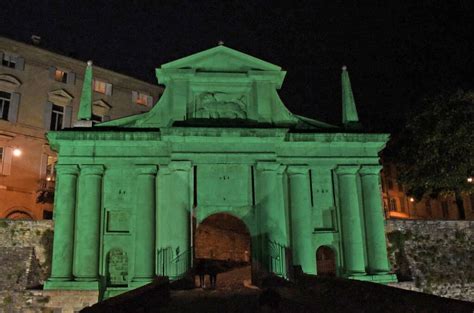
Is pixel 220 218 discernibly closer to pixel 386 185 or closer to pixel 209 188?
pixel 209 188

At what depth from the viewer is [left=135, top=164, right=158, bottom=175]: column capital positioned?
28453mm

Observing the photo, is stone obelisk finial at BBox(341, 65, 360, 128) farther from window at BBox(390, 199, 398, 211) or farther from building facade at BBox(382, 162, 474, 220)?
window at BBox(390, 199, 398, 211)

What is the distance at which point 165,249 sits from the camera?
26.9 metres

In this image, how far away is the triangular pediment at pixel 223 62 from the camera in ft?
100

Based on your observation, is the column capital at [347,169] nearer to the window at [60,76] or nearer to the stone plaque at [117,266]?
the stone plaque at [117,266]

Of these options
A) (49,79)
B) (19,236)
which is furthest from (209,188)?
(49,79)

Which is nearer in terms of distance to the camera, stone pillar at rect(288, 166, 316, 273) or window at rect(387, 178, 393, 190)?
stone pillar at rect(288, 166, 316, 273)

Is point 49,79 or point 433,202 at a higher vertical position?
point 49,79

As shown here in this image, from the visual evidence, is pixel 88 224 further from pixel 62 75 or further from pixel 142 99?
pixel 142 99

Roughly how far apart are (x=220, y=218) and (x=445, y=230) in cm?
1681

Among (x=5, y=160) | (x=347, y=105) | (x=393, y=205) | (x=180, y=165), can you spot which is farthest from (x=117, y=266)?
(x=393, y=205)

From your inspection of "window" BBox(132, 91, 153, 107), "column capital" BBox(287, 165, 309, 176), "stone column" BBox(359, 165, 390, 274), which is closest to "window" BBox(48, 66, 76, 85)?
"window" BBox(132, 91, 153, 107)

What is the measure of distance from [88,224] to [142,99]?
26.5 metres

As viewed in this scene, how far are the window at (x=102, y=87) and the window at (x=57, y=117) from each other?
4021 millimetres
